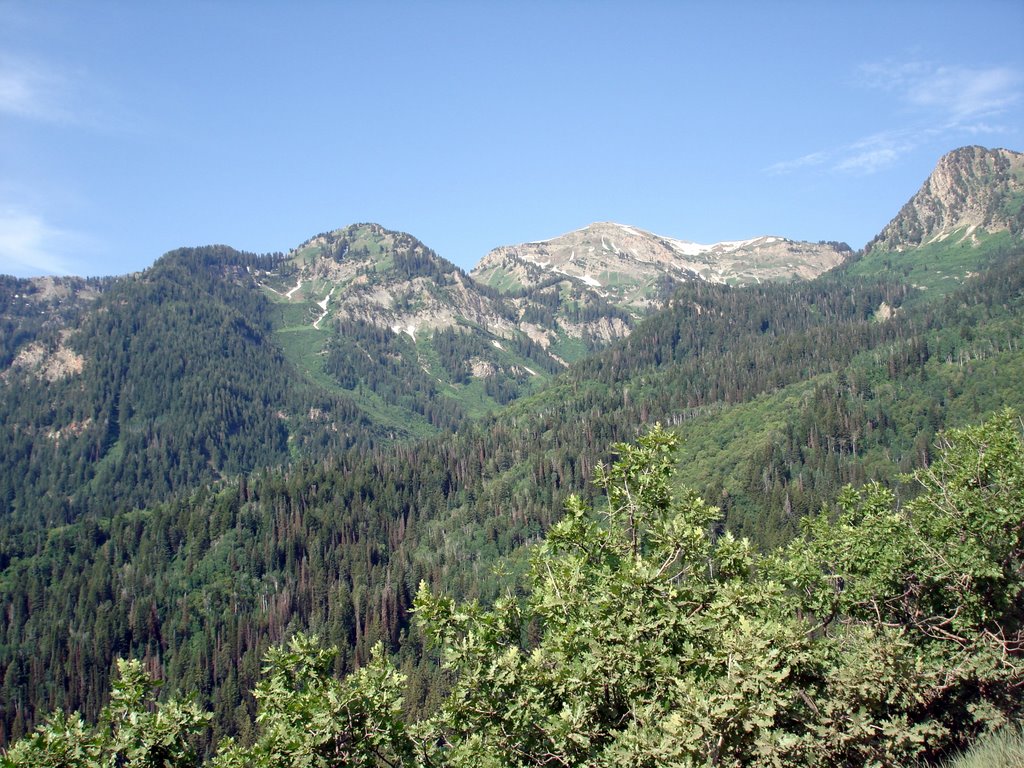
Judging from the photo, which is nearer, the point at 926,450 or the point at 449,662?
the point at 449,662

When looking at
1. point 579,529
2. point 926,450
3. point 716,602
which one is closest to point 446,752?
point 579,529

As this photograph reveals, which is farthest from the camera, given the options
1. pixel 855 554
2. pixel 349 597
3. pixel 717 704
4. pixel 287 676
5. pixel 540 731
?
pixel 349 597

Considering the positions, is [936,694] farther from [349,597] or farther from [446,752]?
[349,597]

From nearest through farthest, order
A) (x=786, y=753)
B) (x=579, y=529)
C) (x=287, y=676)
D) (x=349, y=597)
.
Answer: (x=786, y=753) < (x=287, y=676) < (x=579, y=529) < (x=349, y=597)

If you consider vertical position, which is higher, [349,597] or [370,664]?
[370,664]

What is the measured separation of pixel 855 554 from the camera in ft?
118

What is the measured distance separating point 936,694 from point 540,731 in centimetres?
1404

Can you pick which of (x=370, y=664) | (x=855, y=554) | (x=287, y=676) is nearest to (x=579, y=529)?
(x=370, y=664)

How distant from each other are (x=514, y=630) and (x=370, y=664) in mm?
5032

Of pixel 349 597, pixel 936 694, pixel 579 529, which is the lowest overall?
pixel 349 597

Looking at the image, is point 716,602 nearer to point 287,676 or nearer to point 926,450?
point 287,676

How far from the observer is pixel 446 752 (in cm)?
2239

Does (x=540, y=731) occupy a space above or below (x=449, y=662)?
below

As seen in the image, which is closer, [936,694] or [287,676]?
A: [287,676]
